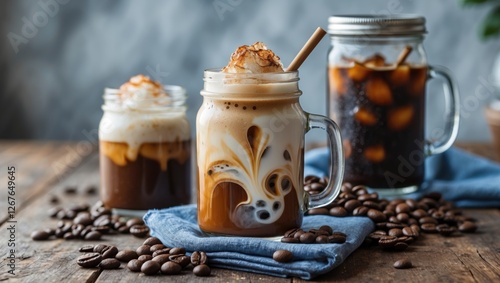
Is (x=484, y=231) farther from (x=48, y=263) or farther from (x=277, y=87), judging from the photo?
(x=48, y=263)

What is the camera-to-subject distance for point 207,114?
1758 millimetres

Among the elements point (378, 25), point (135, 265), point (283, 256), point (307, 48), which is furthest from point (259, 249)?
point (378, 25)

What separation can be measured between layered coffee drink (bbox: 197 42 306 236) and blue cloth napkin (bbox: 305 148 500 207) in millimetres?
663

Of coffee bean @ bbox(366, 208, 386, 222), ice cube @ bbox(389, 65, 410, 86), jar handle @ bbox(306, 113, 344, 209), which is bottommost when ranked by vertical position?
coffee bean @ bbox(366, 208, 386, 222)

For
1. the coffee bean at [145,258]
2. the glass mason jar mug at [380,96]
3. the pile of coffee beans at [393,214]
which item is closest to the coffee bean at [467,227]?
the pile of coffee beans at [393,214]

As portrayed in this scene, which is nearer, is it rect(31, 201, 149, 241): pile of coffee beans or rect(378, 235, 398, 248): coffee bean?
rect(378, 235, 398, 248): coffee bean

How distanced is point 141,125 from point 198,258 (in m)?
0.56

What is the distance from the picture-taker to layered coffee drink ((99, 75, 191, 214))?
6.88 feet

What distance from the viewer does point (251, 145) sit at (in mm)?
1709

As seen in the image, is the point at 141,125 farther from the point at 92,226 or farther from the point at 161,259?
the point at 161,259

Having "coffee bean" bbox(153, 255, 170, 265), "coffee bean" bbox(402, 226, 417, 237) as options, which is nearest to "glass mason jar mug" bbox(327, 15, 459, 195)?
"coffee bean" bbox(402, 226, 417, 237)

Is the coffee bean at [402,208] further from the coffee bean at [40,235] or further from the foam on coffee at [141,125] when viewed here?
the coffee bean at [40,235]

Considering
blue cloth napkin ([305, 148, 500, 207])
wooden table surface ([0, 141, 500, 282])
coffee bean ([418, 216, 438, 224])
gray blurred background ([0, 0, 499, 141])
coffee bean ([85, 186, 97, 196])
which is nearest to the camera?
wooden table surface ([0, 141, 500, 282])

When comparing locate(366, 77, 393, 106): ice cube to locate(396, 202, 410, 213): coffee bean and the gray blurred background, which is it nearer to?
locate(396, 202, 410, 213): coffee bean
